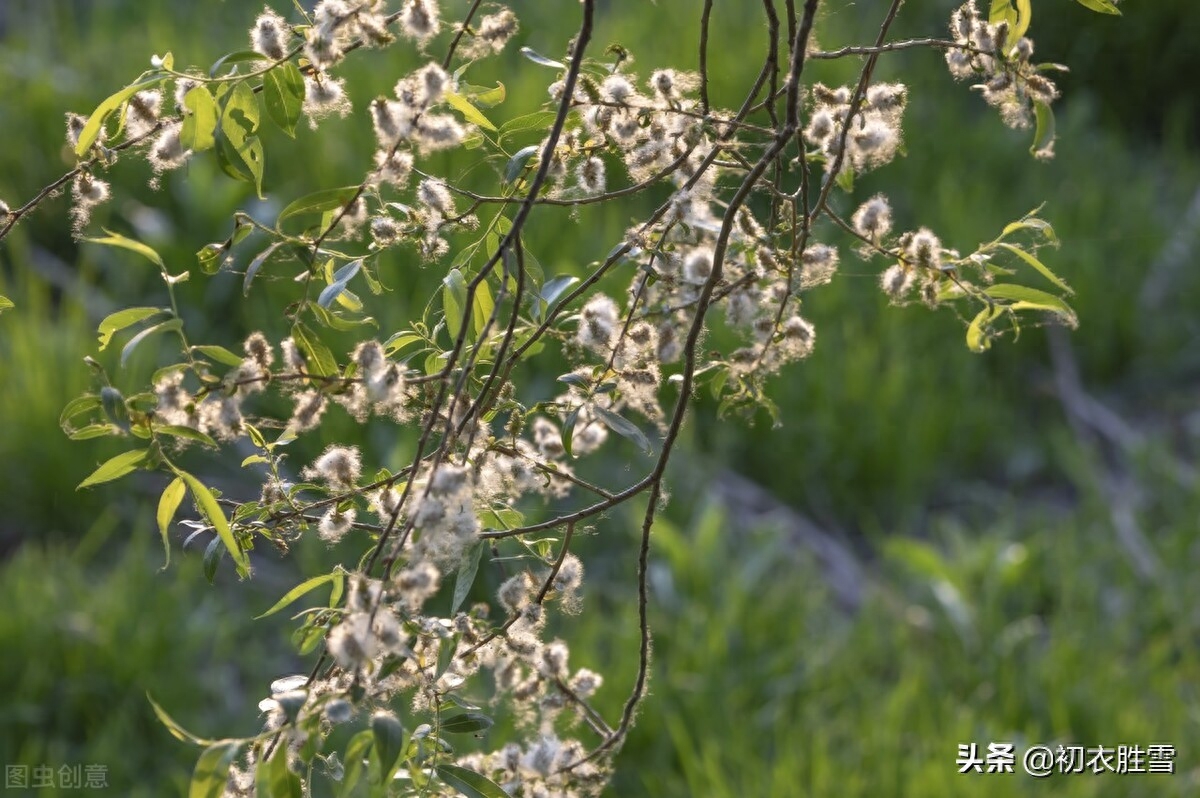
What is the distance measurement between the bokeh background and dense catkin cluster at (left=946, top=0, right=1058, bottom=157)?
1.09 m

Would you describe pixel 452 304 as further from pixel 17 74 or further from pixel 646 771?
pixel 17 74

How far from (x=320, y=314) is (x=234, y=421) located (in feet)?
0.34

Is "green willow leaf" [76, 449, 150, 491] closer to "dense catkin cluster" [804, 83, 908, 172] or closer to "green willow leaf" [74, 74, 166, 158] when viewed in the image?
"green willow leaf" [74, 74, 166, 158]

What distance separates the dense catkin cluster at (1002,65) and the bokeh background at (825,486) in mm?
1092

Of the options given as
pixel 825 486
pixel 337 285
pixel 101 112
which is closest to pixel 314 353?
pixel 337 285

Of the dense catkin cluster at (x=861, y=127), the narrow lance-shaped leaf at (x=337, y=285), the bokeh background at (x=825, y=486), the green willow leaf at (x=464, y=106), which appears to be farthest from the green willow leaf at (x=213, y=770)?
the bokeh background at (x=825, y=486)

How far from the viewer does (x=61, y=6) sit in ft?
12.0

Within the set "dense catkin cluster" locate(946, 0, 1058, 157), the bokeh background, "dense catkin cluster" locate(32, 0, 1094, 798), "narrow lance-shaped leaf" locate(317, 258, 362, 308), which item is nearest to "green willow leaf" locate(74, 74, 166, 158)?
"dense catkin cluster" locate(32, 0, 1094, 798)

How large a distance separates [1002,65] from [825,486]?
1.81 metres

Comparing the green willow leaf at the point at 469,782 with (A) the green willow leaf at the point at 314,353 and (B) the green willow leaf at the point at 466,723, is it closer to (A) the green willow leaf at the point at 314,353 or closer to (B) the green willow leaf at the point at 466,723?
(B) the green willow leaf at the point at 466,723

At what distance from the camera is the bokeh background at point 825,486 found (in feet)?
6.28

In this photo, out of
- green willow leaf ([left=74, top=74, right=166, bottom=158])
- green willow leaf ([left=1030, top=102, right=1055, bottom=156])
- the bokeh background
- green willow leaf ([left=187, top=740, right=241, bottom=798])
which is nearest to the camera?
green willow leaf ([left=187, top=740, right=241, bottom=798])

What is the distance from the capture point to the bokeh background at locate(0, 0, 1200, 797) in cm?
191

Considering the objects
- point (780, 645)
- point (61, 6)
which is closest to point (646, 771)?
point (780, 645)
